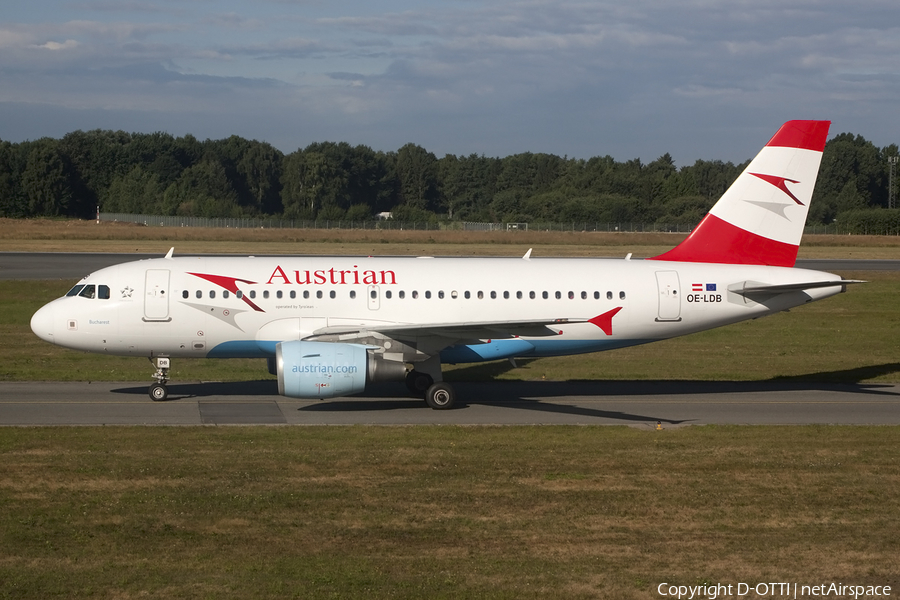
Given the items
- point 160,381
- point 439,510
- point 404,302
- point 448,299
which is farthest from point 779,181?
point 160,381

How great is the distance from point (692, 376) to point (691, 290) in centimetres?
580

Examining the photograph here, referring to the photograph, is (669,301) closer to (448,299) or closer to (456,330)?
(448,299)

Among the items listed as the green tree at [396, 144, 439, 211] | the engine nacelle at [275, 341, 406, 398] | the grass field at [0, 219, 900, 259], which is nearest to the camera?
the engine nacelle at [275, 341, 406, 398]

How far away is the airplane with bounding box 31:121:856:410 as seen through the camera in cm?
2434

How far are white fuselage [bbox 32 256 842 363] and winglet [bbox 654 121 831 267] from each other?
0.57 meters

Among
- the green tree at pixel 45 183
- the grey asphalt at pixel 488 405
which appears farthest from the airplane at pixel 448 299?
the green tree at pixel 45 183

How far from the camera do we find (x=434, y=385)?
80.9 ft

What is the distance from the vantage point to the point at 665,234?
344 feet

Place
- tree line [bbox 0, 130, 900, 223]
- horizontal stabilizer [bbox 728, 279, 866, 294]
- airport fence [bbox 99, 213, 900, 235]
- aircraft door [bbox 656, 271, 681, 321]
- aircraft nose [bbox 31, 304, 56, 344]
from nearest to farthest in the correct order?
aircraft nose [bbox 31, 304, 56, 344]
horizontal stabilizer [bbox 728, 279, 866, 294]
aircraft door [bbox 656, 271, 681, 321]
airport fence [bbox 99, 213, 900, 235]
tree line [bbox 0, 130, 900, 223]

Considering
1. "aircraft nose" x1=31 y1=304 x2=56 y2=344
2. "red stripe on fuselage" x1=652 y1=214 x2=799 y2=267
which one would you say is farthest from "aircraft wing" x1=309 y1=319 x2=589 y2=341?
"aircraft nose" x1=31 y1=304 x2=56 y2=344

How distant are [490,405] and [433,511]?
10377mm

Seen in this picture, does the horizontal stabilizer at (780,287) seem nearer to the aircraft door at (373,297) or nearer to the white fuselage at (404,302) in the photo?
the white fuselage at (404,302)

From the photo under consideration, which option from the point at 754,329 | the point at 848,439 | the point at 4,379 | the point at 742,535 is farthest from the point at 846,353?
the point at 4,379

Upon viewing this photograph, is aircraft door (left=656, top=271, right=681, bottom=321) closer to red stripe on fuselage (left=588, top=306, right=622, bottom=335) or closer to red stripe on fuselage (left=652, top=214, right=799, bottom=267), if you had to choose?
red stripe on fuselage (left=652, top=214, right=799, bottom=267)
